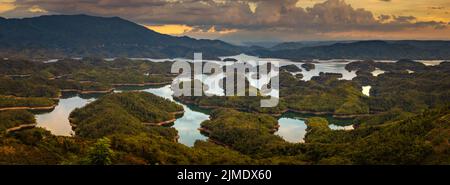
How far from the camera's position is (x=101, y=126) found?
238 feet

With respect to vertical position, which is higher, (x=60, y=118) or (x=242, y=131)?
(x=242, y=131)

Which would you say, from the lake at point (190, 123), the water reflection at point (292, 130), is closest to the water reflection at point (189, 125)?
the lake at point (190, 123)

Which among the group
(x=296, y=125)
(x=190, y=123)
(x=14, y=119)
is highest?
(x=14, y=119)

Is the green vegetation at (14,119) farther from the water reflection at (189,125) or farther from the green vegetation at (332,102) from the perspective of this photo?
the green vegetation at (332,102)

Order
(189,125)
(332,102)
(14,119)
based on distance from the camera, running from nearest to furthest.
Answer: (14,119) < (189,125) < (332,102)

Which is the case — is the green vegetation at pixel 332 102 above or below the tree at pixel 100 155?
below

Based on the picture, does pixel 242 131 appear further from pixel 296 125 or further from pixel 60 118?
pixel 60 118

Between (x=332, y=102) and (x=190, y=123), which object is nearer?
(x=190, y=123)

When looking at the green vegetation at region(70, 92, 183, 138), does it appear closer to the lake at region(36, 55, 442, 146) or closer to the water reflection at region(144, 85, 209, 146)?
the lake at region(36, 55, 442, 146)

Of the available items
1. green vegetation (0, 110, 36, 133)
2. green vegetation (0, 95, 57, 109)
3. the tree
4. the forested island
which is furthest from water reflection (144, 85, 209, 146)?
the tree

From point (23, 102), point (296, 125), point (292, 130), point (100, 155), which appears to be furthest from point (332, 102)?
point (100, 155)
